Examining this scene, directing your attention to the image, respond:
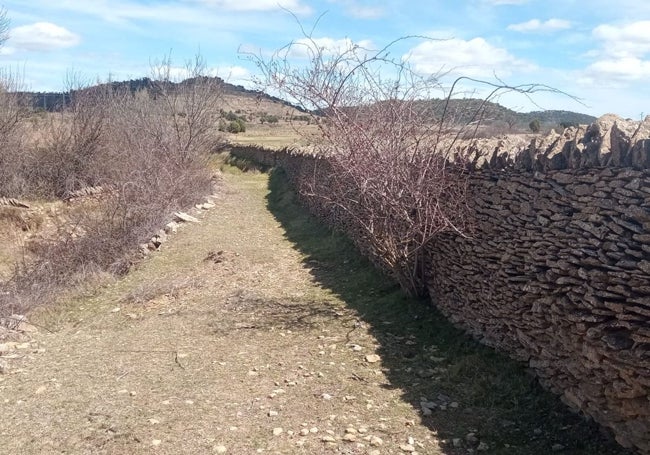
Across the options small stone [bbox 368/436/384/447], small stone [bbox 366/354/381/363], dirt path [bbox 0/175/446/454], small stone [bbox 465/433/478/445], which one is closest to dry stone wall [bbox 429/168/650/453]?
small stone [bbox 465/433/478/445]

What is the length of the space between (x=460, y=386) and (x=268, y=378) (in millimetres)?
1945

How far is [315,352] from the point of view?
7023 millimetres

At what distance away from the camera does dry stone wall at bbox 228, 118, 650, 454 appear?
4277mm

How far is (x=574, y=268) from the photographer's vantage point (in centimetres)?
493

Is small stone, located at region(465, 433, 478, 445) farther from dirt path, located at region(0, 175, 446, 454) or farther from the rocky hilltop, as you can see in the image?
the rocky hilltop

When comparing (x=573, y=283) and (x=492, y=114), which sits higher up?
(x=492, y=114)

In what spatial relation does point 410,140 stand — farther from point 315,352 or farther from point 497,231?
point 315,352

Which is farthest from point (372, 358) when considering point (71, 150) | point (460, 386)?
point (71, 150)

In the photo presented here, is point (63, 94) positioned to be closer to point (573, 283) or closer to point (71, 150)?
point (71, 150)

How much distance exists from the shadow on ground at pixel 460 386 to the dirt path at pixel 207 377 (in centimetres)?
22

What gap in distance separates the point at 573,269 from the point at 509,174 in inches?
63.1

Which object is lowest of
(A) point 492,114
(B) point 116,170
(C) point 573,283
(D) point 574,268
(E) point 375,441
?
(E) point 375,441

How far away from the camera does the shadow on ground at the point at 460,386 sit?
4.84 metres

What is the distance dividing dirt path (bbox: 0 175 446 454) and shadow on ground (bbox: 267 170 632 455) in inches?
8.8
